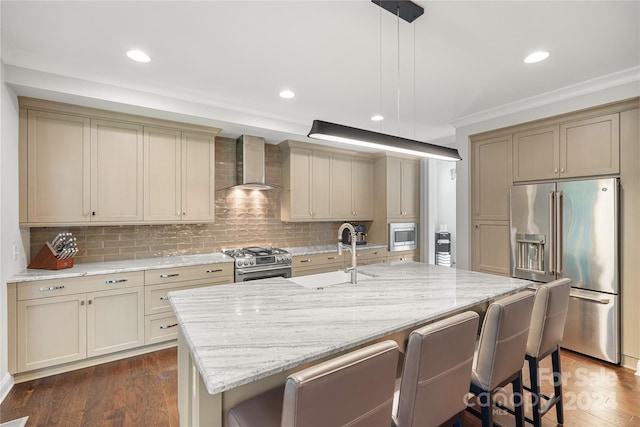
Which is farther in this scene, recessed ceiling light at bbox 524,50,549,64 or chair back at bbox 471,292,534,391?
recessed ceiling light at bbox 524,50,549,64

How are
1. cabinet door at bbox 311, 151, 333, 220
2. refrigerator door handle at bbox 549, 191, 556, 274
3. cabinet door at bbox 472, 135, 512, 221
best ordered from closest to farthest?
1. refrigerator door handle at bbox 549, 191, 556, 274
2. cabinet door at bbox 472, 135, 512, 221
3. cabinet door at bbox 311, 151, 333, 220

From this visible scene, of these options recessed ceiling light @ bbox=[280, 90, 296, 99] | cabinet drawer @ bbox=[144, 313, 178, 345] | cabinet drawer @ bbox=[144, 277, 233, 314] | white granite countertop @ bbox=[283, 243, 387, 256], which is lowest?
cabinet drawer @ bbox=[144, 313, 178, 345]

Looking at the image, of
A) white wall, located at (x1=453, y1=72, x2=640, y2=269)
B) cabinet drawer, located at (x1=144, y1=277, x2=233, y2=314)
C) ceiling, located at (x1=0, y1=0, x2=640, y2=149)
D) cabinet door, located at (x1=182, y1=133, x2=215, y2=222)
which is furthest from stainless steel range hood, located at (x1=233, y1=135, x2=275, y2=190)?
white wall, located at (x1=453, y1=72, x2=640, y2=269)

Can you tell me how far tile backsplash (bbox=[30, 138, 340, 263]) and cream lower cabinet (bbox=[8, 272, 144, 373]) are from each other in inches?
24.4

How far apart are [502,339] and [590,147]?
259 centimetres

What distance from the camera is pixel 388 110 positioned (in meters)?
3.65

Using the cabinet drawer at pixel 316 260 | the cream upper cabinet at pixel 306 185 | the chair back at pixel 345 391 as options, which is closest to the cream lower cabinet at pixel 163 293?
the cabinet drawer at pixel 316 260

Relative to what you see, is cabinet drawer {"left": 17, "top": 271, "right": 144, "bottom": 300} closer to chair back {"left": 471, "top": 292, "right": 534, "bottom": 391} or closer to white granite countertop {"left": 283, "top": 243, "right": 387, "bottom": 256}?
white granite countertop {"left": 283, "top": 243, "right": 387, "bottom": 256}

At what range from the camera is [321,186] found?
15.1 ft

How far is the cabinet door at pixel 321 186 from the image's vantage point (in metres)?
4.54

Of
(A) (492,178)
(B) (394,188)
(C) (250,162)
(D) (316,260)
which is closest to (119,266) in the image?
(C) (250,162)

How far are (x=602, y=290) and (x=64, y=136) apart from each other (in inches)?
204

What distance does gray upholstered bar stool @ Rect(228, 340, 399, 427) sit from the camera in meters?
0.87

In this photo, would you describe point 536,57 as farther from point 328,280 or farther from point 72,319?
point 72,319
